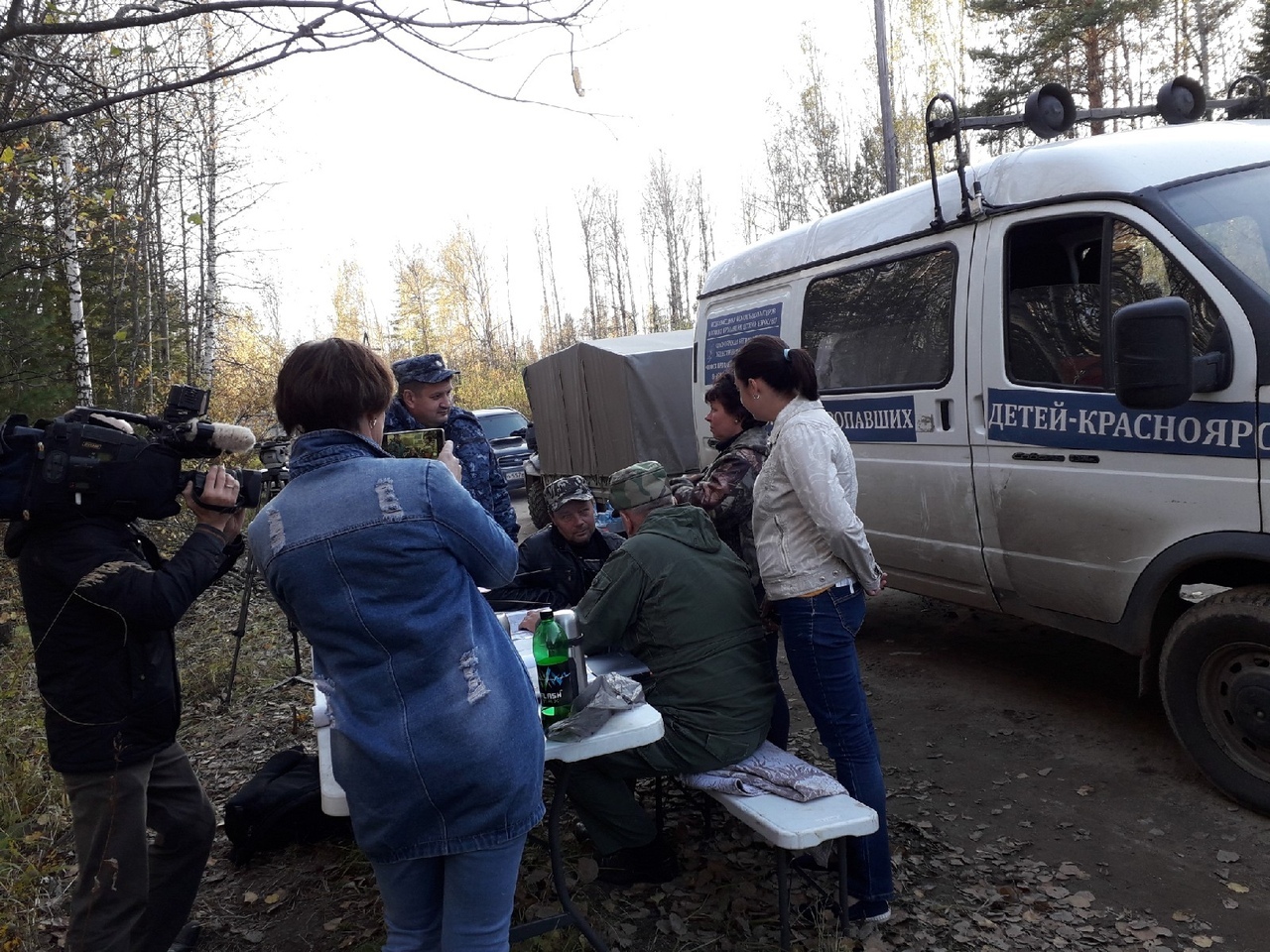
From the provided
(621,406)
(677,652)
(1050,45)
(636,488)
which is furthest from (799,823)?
(1050,45)

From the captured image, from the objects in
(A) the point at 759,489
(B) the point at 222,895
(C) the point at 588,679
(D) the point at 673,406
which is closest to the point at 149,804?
(B) the point at 222,895

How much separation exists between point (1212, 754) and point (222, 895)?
3.98 meters

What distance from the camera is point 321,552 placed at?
1804 millimetres

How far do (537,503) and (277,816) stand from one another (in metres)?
9.04

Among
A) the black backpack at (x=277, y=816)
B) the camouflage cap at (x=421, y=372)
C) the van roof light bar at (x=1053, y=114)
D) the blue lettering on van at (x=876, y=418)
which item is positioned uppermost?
the van roof light bar at (x=1053, y=114)

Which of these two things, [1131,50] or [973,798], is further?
[1131,50]

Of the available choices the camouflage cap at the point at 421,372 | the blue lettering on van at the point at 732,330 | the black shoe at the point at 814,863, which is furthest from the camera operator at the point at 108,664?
the blue lettering on van at the point at 732,330

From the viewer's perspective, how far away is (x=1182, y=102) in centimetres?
498

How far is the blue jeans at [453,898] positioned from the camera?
1.92 meters

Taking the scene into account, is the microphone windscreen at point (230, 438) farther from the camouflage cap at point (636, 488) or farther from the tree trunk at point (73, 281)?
the tree trunk at point (73, 281)

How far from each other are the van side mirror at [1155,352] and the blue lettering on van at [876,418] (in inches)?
64.2

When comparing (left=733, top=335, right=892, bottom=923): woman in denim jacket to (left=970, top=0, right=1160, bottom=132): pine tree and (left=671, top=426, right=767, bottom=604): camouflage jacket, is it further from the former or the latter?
(left=970, top=0, right=1160, bottom=132): pine tree

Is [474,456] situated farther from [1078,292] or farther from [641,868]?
[1078,292]

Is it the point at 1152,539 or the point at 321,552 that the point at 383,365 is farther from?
the point at 1152,539
